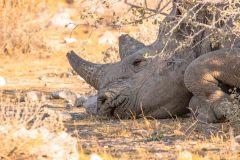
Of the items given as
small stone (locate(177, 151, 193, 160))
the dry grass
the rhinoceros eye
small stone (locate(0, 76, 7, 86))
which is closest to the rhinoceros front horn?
the rhinoceros eye

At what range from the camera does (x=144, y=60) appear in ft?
31.6

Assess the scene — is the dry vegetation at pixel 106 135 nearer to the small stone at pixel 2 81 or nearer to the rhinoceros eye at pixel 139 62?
the small stone at pixel 2 81

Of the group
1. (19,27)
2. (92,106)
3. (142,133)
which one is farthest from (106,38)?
(142,133)

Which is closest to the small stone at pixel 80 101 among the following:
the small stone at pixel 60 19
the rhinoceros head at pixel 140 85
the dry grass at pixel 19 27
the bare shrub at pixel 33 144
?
the rhinoceros head at pixel 140 85

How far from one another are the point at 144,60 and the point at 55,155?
3.23m

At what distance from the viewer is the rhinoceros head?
9.32m

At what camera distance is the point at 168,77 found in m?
9.32

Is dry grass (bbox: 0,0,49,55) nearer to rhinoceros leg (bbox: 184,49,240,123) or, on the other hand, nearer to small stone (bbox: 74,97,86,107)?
small stone (bbox: 74,97,86,107)

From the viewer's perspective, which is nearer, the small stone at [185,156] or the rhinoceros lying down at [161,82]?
the small stone at [185,156]

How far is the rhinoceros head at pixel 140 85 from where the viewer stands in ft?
30.6

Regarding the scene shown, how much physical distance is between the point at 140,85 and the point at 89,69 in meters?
0.94

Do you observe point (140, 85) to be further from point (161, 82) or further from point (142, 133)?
point (142, 133)

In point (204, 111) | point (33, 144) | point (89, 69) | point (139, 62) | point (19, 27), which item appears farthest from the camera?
point (19, 27)

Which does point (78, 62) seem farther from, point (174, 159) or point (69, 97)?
point (174, 159)
